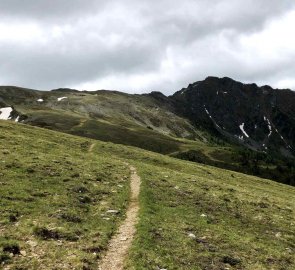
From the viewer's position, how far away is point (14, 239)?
2050cm

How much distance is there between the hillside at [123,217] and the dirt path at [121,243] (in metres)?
0.39

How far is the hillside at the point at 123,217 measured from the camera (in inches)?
789

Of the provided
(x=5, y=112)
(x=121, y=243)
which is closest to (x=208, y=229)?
(x=121, y=243)

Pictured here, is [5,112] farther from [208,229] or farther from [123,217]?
[208,229]

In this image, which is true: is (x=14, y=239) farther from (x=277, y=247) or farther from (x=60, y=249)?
(x=277, y=247)

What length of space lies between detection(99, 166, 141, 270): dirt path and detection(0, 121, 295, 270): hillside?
39cm

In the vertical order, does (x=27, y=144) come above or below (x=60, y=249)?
above

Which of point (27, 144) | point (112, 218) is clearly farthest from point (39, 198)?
point (27, 144)

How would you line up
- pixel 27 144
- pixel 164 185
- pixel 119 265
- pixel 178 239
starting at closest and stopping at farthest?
1. pixel 119 265
2. pixel 178 239
3. pixel 164 185
4. pixel 27 144

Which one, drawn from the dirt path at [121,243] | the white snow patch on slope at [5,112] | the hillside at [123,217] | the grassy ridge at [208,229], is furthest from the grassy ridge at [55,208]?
the white snow patch on slope at [5,112]

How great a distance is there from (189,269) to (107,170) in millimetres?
26252

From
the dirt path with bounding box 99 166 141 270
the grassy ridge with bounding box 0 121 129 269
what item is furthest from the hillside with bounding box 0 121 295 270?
the dirt path with bounding box 99 166 141 270

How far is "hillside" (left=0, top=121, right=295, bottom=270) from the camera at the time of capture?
20047 millimetres

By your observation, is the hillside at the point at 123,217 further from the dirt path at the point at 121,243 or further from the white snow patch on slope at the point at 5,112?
the white snow patch on slope at the point at 5,112
